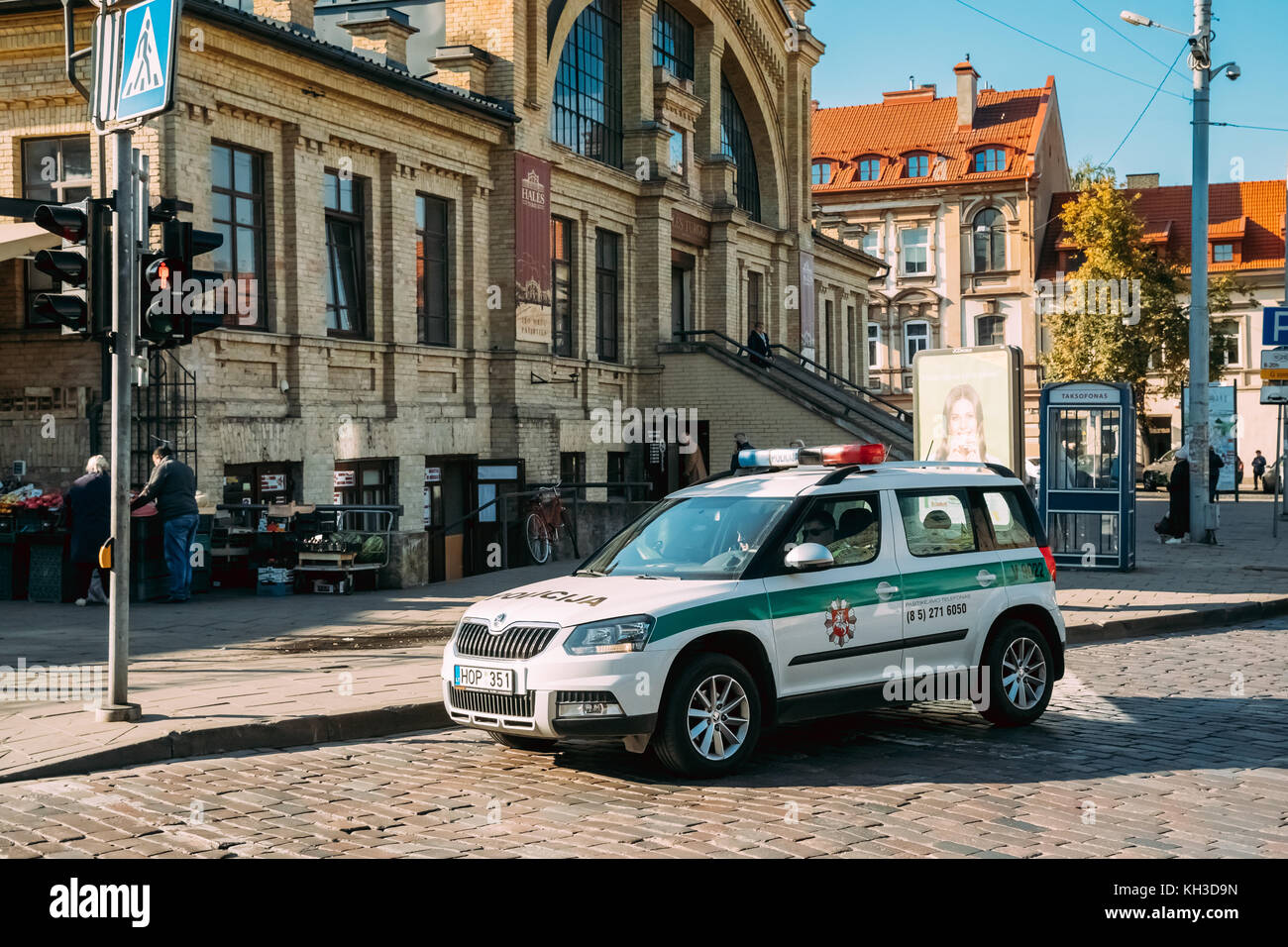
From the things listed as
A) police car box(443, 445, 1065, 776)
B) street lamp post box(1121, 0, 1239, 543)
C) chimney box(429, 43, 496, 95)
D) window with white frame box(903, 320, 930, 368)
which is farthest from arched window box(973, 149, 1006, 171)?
police car box(443, 445, 1065, 776)

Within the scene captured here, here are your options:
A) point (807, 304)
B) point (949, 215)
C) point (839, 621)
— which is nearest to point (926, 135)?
point (949, 215)

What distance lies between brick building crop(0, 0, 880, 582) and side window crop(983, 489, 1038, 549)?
9.68 metres

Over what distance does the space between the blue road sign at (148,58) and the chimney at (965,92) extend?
57.6 metres

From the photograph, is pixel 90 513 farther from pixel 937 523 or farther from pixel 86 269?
pixel 937 523

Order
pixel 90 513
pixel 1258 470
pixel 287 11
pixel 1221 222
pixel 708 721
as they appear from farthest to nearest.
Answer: pixel 1221 222 < pixel 1258 470 < pixel 287 11 < pixel 90 513 < pixel 708 721

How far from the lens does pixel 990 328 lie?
61719 millimetres

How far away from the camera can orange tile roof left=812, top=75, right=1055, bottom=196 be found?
61.2 meters

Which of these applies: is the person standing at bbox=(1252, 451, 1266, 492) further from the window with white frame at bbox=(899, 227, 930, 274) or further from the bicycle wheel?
the bicycle wheel

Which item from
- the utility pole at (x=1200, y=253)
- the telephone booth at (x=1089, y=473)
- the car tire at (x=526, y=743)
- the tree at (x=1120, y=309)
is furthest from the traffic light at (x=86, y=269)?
the tree at (x=1120, y=309)

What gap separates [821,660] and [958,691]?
135 cm

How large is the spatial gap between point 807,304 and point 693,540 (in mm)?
33445

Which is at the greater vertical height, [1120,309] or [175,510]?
[1120,309]

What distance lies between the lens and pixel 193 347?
60.0 ft
